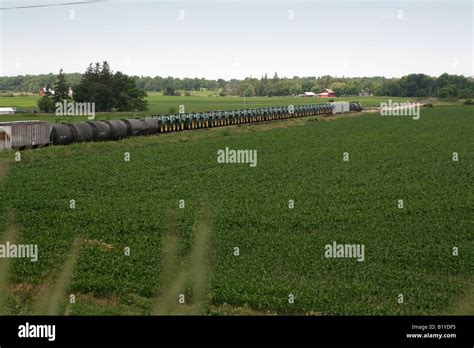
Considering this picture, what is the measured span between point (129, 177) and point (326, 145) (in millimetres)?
18319

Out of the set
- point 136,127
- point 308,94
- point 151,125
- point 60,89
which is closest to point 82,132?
point 136,127

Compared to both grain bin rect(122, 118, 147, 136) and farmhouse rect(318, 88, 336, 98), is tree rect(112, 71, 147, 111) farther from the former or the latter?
farmhouse rect(318, 88, 336, 98)

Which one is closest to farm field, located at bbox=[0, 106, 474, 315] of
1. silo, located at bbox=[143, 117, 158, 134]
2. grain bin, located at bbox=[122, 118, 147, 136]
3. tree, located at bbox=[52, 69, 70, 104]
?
grain bin, located at bbox=[122, 118, 147, 136]

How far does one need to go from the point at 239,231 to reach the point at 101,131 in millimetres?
23697

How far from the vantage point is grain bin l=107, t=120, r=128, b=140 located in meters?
37.4

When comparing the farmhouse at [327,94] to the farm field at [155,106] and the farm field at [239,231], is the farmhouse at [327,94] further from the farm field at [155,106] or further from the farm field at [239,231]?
the farm field at [239,231]

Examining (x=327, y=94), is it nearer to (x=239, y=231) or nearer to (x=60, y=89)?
(x=60, y=89)

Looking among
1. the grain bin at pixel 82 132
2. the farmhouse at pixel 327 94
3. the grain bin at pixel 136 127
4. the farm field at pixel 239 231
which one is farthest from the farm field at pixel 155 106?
the farmhouse at pixel 327 94

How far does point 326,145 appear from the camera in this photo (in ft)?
125

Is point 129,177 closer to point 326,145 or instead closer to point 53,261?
point 53,261

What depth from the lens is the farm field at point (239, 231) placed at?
9344mm

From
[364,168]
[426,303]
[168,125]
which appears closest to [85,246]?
[426,303]

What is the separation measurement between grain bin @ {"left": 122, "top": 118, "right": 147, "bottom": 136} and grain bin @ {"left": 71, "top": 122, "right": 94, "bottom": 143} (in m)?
3.96
